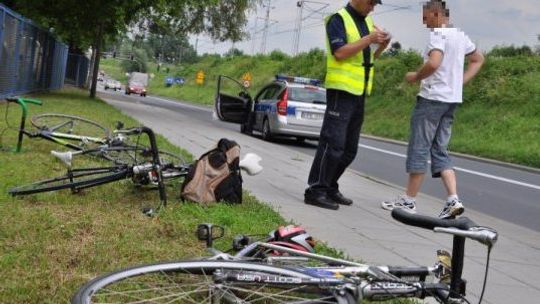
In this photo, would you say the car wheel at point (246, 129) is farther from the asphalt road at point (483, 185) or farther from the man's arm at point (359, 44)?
the man's arm at point (359, 44)

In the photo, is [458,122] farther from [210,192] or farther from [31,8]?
[210,192]

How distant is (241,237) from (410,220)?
1.27 metres

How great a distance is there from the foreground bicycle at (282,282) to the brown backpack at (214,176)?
2.82 meters

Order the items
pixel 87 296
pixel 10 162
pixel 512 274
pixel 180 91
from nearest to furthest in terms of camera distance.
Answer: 1. pixel 87 296
2. pixel 512 274
3. pixel 10 162
4. pixel 180 91

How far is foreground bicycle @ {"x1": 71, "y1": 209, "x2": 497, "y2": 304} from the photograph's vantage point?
8.57ft

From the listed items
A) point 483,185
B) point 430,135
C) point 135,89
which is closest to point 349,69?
point 430,135

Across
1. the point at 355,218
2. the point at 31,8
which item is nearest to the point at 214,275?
the point at 355,218

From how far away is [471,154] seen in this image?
22.2 m

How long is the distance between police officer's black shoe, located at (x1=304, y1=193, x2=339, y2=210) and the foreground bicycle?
3.77 meters

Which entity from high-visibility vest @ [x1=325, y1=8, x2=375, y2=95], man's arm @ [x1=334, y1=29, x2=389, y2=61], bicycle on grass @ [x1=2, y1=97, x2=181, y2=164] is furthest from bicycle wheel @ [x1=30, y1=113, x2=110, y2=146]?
man's arm @ [x1=334, y1=29, x2=389, y2=61]

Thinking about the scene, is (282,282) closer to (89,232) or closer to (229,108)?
(89,232)

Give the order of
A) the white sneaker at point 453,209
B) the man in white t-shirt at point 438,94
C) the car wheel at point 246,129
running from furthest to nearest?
1. the car wheel at point 246,129
2. the man in white t-shirt at point 438,94
3. the white sneaker at point 453,209

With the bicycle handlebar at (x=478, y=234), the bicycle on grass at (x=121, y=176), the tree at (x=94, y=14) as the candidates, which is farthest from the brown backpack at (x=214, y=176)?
the tree at (x=94, y=14)

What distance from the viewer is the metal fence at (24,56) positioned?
57.0 ft
